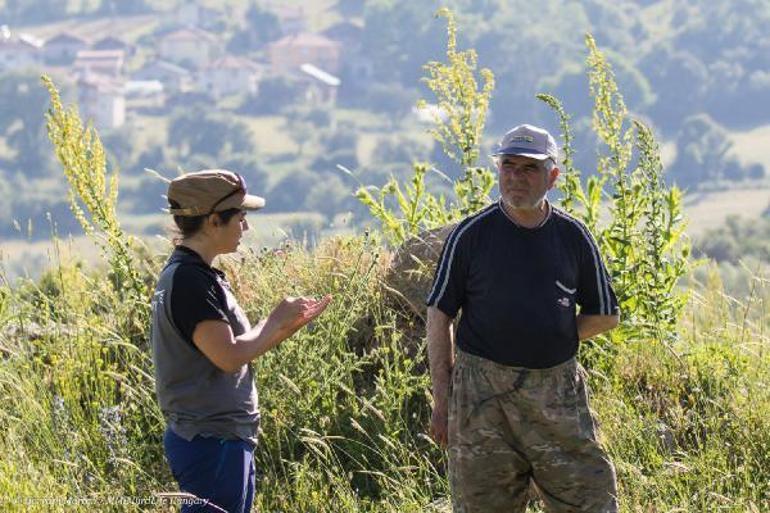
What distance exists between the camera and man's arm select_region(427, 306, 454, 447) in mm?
4602

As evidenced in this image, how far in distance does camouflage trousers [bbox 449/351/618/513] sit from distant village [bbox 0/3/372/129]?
149571 millimetres

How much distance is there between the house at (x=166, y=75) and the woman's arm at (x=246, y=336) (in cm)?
16963

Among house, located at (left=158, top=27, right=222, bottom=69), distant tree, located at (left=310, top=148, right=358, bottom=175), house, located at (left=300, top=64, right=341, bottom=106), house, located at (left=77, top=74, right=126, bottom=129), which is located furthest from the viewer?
house, located at (left=158, top=27, right=222, bottom=69)

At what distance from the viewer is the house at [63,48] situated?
180625mm

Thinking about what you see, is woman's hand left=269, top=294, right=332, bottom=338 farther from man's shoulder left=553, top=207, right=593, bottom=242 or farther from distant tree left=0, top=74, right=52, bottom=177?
distant tree left=0, top=74, right=52, bottom=177

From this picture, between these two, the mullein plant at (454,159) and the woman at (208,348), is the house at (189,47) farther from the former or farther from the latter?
the woman at (208,348)

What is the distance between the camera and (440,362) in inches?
182

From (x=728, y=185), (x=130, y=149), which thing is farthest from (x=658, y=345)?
(x=130, y=149)

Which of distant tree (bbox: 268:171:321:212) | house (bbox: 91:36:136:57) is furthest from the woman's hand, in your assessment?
house (bbox: 91:36:136:57)

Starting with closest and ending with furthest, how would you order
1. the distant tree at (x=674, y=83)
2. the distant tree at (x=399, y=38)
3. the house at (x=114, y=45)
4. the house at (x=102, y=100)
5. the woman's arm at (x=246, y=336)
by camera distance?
the woman's arm at (x=246, y=336) < the distant tree at (x=674, y=83) < the house at (x=102, y=100) < the distant tree at (x=399, y=38) < the house at (x=114, y=45)

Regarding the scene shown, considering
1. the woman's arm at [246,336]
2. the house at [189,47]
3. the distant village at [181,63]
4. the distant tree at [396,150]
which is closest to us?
the woman's arm at [246,336]

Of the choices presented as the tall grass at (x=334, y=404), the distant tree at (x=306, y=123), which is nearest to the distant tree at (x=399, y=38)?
the distant tree at (x=306, y=123)

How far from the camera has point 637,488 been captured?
539 cm

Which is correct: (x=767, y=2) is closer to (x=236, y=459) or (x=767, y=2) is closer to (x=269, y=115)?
(x=269, y=115)
